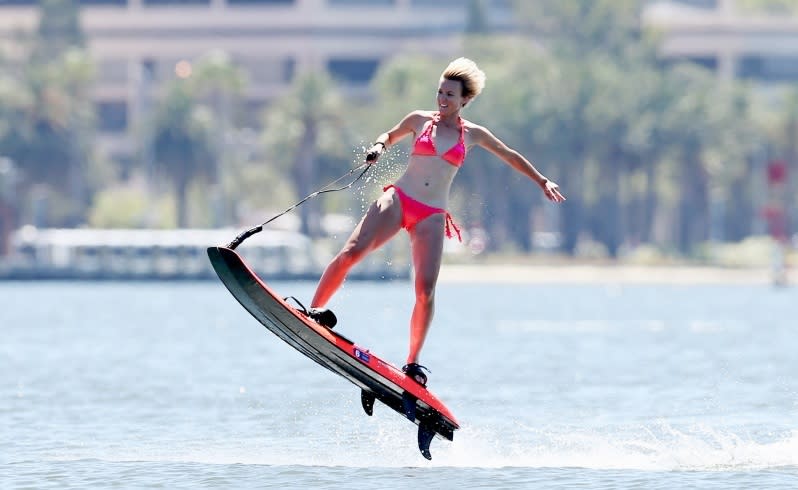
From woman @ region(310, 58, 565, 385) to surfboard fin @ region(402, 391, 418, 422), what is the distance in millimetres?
568

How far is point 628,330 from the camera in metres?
49.8

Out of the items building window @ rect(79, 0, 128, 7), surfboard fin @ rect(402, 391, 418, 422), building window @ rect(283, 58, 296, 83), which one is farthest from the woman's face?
building window @ rect(79, 0, 128, 7)

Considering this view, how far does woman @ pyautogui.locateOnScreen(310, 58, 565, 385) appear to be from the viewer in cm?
1543

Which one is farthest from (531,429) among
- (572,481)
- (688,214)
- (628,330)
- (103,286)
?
(688,214)

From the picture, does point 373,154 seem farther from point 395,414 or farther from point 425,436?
point 395,414

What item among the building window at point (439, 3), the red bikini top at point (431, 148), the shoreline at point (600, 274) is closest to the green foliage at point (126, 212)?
the shoreline at point (600, 274)

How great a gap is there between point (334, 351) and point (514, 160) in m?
1.97

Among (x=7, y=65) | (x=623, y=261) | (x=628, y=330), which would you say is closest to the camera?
(x=628, y=330)

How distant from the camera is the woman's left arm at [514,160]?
50.8 ft

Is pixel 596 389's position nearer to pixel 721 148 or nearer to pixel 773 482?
pixel 773 482

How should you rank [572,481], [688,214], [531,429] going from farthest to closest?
1. [688,214]
2. [531,429]
3. [572,481]

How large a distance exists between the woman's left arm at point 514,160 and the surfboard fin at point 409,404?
1.82m

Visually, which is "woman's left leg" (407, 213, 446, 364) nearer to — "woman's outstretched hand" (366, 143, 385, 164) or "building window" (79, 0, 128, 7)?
"woman's outstretched hand" (366, 143, 385, 164)

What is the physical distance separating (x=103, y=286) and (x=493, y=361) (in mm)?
65667
